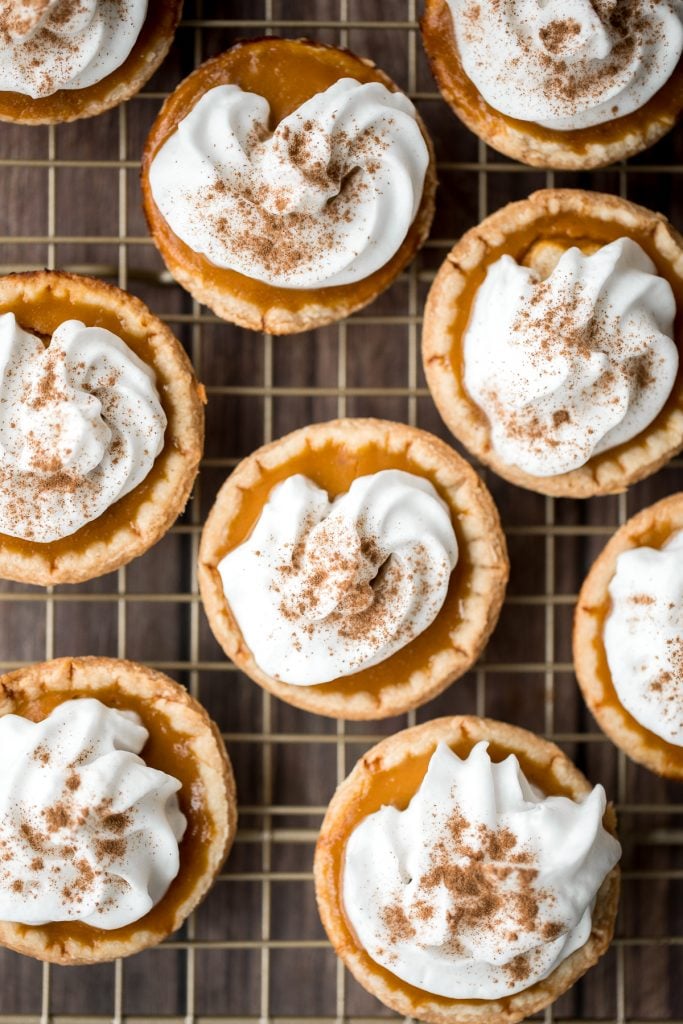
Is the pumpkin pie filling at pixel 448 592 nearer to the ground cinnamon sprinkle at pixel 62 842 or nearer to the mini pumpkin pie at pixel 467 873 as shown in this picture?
the mini pumpkin pie at pixel 467 873

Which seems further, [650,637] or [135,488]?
[135,488]

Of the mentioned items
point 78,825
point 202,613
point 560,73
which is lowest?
point 78,825

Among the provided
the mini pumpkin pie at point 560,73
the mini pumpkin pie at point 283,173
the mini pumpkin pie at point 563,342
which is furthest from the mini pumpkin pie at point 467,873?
the mini pumpkin pie at point 560,73

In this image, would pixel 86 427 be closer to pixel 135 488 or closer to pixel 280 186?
pixel 135 488

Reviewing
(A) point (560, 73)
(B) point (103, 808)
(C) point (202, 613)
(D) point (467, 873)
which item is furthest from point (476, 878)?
(A) point (560, 73)

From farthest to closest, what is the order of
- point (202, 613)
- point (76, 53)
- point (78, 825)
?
point (202, 613), point (76, 53), point (78, 825)

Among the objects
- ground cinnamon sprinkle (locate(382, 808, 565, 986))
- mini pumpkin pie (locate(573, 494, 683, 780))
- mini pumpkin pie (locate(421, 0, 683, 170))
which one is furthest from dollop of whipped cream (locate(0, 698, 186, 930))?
mini pumpkin pie (locate(421, 0, 683, 170))
